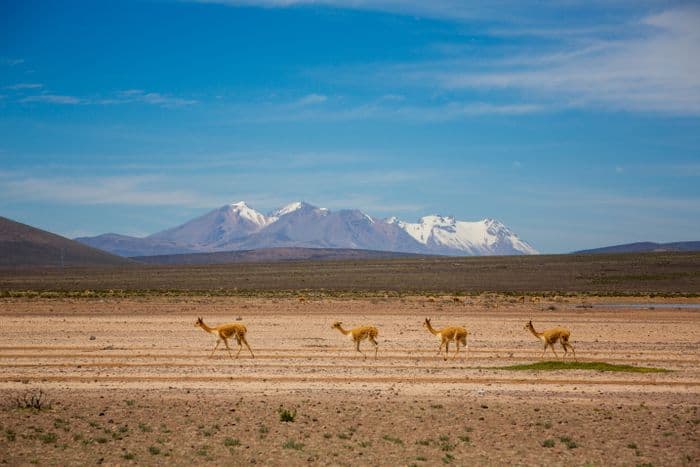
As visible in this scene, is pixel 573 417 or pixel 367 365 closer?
pixel 573 417

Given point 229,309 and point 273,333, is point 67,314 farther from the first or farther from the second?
point 273,333

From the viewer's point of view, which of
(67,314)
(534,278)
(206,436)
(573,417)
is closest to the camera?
(206,436)

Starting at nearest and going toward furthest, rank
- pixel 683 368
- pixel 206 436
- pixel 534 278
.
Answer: pixel 206 436, pixel 683 368, pixel 534 278

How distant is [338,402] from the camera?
612 inches

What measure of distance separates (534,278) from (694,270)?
58.9 feet

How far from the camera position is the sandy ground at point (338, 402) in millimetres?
12281

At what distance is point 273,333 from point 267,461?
67.6 ft

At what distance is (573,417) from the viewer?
14.3m

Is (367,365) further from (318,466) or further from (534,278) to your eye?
(534,278)

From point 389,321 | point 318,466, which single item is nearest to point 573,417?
point 318,466

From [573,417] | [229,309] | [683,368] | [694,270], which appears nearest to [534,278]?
[694,270]

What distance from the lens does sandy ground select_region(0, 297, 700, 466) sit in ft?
40.3

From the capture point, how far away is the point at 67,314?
1714 inches

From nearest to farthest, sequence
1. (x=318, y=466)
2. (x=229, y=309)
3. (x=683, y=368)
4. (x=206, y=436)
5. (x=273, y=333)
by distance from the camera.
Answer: (x=318, y=466), (x=206, y=436), (x=683, y=368), (x=273, y=333), (x=229, y=309)
